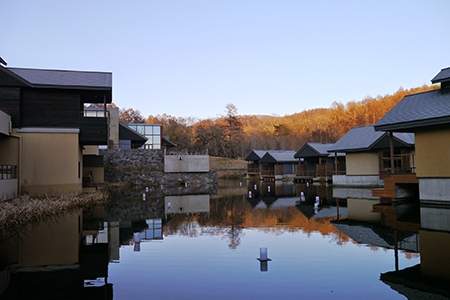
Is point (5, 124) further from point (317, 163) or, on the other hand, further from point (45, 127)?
point (317, 163)

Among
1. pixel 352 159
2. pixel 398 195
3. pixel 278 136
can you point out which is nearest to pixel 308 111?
pixel 278 136

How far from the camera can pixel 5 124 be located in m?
19.3

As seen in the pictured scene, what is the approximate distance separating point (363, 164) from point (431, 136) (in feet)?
50.8

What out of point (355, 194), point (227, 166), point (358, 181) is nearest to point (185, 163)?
point (358, 181)

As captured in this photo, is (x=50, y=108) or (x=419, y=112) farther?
(x=50, y=108)

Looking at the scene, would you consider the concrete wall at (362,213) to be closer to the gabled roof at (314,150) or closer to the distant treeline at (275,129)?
the gabled roof at (314,150)

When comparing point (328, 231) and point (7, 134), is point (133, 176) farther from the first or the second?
point (328, 231)

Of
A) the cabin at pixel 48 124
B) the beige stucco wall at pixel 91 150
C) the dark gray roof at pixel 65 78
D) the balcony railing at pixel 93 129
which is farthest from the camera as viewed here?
the beige stucco wall at pixel 91 150

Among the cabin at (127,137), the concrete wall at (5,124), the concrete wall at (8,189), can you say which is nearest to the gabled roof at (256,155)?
the cabin at (127,137)

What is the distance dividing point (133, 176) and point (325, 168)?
21.7 m

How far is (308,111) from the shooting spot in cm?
11250

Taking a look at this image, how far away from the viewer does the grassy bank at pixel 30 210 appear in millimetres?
12766

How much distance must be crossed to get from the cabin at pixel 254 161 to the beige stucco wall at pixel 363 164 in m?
27.3

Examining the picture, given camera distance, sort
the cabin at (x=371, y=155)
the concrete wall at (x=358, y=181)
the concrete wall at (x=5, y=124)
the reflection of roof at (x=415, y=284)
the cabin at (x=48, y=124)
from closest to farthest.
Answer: the reflection of roof at (x=415, y=284)
the concrete wall at (x=5, y=124)
the cabin at (x=48, y=124)
the cabin at (x=371, y=155)
the concrete wall at (x=358, y=181)
